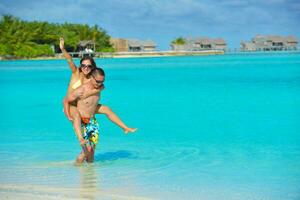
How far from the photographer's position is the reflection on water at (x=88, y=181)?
5.05m

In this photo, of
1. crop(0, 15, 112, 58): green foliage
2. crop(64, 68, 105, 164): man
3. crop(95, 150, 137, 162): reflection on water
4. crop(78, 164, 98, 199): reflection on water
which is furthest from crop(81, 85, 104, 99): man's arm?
crop(0, 15, 112, 58): green foliage

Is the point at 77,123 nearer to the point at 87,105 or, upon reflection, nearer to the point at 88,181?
the point at 87,105

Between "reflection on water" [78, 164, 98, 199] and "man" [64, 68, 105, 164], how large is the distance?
232mm

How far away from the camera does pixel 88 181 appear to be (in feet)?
18.2

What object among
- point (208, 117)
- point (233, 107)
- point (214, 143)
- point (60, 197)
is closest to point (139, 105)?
point (233, 107)

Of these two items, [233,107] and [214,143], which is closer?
[214,143]

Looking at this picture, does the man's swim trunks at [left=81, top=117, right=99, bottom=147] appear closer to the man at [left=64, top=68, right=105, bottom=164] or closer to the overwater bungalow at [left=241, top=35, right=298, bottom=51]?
the man at [left=64, top=68, right=105, bottom=164]

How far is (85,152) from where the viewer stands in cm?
612

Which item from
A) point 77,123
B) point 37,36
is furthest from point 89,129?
point 37,36

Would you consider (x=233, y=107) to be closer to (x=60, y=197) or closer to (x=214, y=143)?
(x=214, y=143)

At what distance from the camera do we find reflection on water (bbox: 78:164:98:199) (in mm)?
5055

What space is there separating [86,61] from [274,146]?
3487mm

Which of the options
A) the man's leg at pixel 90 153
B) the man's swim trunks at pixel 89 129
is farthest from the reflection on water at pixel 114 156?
the man's swim trunks at pixel 89 129

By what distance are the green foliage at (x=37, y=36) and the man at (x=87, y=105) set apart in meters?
62.0
